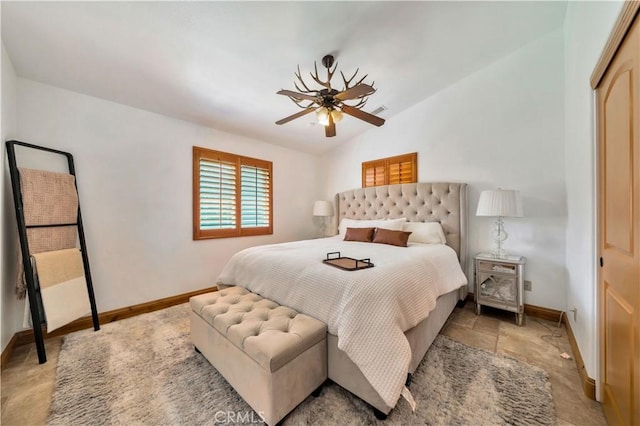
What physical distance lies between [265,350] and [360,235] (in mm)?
2355

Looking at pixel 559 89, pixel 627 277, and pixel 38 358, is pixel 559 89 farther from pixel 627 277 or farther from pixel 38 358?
pixel 38 358

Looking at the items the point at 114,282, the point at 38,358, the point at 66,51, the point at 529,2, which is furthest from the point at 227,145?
the point at 529,2

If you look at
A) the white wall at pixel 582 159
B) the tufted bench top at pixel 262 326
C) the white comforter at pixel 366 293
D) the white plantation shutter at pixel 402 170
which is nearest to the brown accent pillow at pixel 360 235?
the white comforter at pixel 366 293

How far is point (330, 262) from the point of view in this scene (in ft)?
6.59

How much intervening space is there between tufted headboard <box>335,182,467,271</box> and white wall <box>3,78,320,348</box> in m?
2.29

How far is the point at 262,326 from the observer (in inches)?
60.8

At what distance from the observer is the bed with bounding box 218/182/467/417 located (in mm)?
1353

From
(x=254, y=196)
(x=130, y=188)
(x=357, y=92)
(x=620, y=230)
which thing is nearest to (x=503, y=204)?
(x=620, y=230)

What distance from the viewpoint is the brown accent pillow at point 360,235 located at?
11.1ft

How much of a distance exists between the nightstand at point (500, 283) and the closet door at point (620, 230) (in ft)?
3.90

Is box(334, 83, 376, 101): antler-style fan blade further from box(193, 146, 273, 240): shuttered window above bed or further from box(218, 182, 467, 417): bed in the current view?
box(193, 146, 273, 240): shuttered window above bed

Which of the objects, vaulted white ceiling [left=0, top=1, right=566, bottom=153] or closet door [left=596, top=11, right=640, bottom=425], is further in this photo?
vaulted white ceiling [left=0, top=1, right=566, bottom=153]

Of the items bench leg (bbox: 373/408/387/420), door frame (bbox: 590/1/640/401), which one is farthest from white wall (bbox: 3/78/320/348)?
door frame (bbox: 590/1/640/401)

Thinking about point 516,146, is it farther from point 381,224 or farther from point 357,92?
point 357,92
